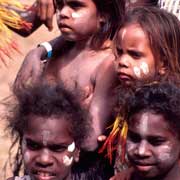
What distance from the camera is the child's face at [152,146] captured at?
3762 millimetres

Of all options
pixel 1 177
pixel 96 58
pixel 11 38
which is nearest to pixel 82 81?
pixel 96 58

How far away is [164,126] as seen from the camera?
3762mm

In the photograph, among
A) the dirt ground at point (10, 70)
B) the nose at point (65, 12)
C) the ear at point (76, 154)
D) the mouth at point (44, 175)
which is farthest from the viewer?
the dirt ground at point (10, 70)

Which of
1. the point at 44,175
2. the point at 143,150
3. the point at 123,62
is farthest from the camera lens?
the point at 123,62

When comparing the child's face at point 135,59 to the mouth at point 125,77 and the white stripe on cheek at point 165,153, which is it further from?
the white stripe on cheek at point 165,153

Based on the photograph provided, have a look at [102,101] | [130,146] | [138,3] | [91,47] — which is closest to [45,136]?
[130,146]

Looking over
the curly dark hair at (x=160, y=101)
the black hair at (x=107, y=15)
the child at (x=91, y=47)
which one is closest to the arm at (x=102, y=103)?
the child at (x=91, y=47)

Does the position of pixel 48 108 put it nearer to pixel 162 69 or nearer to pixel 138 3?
pixel 162 69

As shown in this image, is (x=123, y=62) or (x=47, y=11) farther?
(x=47, y=11)

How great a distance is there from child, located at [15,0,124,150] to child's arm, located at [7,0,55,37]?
17 centimetres

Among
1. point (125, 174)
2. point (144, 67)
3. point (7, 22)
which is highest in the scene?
point (7, 22)

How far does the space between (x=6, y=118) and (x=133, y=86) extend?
0.59 meters

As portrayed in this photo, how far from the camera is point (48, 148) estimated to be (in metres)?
3.85

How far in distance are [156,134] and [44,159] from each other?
0.48 metres
